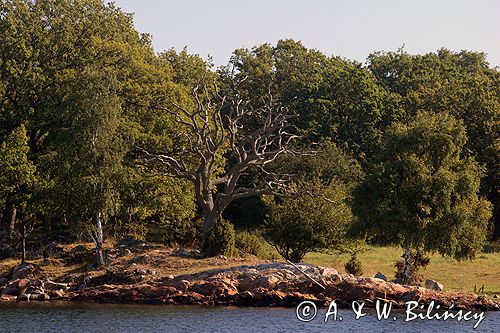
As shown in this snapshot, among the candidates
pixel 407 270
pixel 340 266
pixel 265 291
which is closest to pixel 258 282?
pixel 265 291

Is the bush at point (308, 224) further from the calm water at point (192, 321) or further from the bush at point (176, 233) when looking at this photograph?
the calm water at point (192, 321)

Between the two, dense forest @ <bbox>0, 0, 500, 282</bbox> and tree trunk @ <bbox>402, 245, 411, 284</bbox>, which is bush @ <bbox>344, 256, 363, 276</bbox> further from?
tree trunk @ <bbox>402, 245, 411, 284</bbox>

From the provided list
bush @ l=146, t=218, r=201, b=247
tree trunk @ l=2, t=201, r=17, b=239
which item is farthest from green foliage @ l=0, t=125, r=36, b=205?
bush @ l=146, t=218, r=201, b=247

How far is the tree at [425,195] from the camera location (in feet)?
166

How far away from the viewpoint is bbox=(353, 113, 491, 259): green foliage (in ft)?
166

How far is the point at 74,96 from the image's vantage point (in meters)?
55.8

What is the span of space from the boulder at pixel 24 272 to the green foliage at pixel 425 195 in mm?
20021

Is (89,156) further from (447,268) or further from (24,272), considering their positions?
(447,268)

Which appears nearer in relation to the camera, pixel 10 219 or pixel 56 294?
pixel 56 294

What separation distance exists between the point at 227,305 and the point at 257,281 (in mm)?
2236

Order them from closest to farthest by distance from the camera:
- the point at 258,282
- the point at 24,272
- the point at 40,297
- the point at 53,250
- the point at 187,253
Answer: the point at 258,282, the point at 40,297, the point at 24,272, the point at 187,253, the point at 53,250

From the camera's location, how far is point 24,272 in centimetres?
5509

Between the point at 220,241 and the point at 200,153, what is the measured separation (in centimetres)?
661

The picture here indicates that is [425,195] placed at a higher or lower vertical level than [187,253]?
higher
